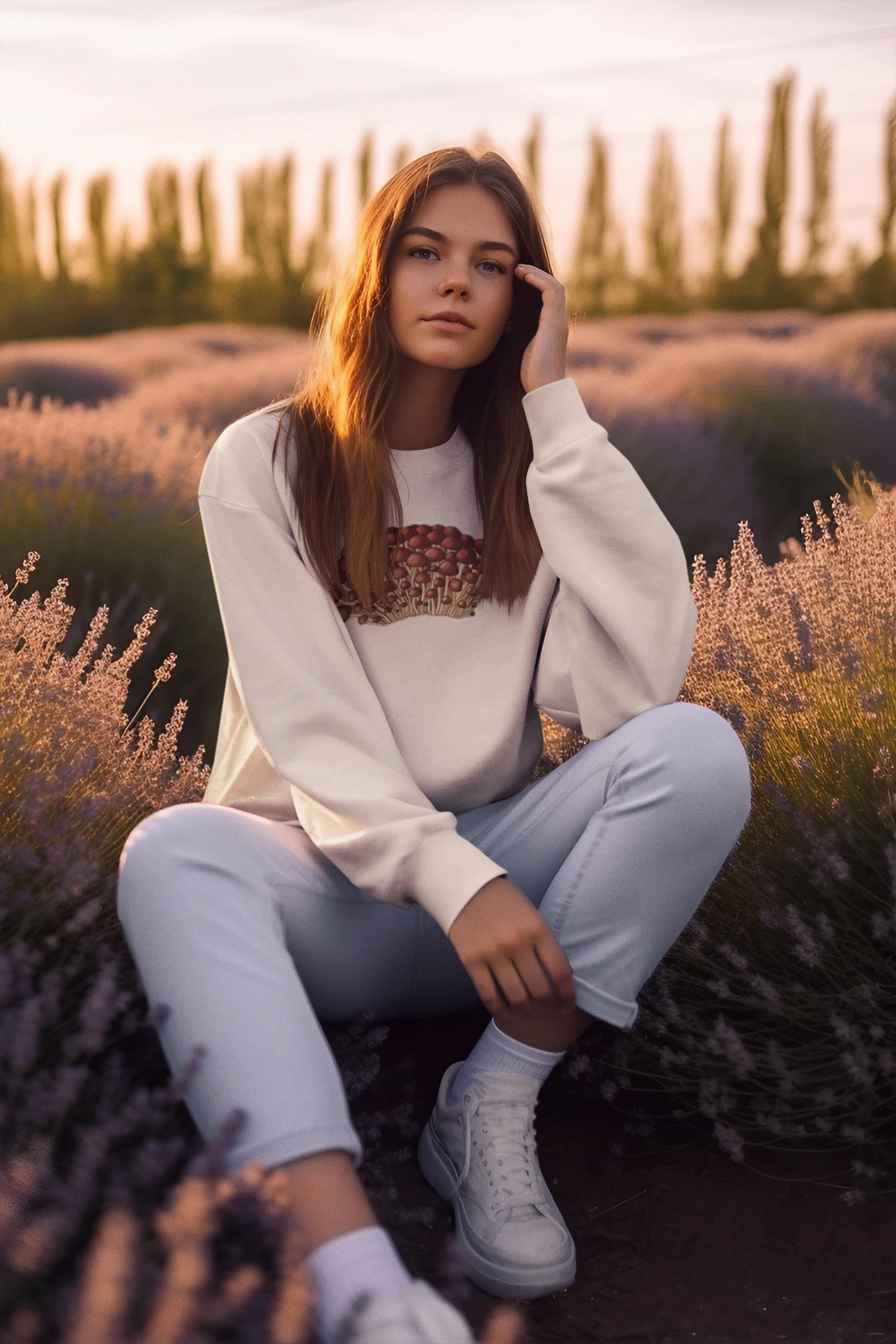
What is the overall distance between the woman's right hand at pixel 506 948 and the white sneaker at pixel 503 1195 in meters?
0.22

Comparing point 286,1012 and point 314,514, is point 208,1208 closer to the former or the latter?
point 286,1012

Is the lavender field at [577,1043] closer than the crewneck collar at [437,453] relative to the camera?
Yes

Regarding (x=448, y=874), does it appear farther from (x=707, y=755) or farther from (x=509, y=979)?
(x=707, y=755)

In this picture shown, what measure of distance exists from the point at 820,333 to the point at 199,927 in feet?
23.0

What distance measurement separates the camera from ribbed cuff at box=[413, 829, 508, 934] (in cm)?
150

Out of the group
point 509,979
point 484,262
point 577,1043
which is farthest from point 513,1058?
point 484,262

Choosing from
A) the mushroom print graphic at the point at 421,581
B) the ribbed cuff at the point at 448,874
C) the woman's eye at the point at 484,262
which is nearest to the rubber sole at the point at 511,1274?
the ribbed cuff at the point at 448,874

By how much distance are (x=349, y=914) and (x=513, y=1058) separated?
0.94 feet

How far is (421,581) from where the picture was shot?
6.30 ft

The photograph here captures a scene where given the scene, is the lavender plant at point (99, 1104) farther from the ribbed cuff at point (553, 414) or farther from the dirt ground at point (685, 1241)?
the ribbed cuff at point (553, 414)

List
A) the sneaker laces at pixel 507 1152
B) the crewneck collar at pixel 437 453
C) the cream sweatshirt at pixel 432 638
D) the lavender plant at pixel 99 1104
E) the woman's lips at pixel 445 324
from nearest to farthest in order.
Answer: the lavender plant at pixel 99 1104 → the sneaker laces at pixel 507 1152 → the cream sweatshirt at pixel 432 638 → the woman's lips at pixel 445 324 → the crewneck collar at pixel 437 453

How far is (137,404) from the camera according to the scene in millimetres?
5629

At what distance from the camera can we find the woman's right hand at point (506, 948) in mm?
1474

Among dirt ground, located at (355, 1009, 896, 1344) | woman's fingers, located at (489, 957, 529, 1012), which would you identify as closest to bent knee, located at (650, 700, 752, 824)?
woman's fingers, located at (489, 957, 529, 1012)
